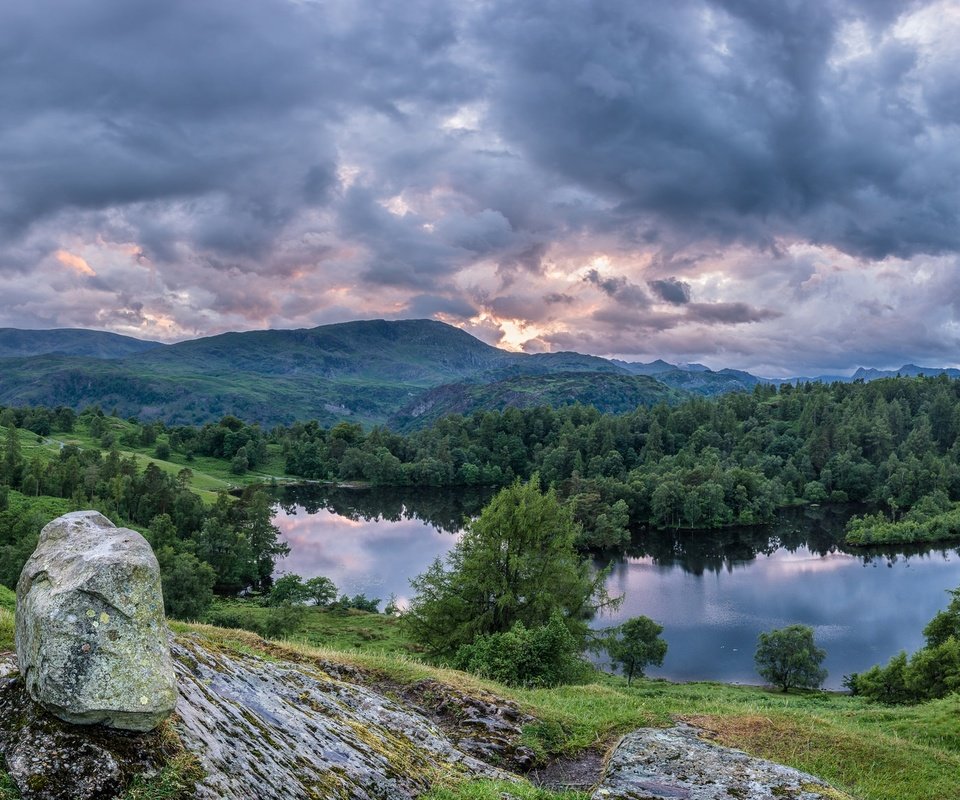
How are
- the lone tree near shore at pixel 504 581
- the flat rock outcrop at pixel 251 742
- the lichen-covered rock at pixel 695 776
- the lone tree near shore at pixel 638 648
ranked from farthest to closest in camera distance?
1. the lone tree near shore at pixel 638 648
2. the lone tree near shore at pixel 504 581
3. the lichen-covered rock at pixel 695 776
4. the flat rock outcrop at pixel 251 742

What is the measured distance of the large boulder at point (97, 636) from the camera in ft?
22.6

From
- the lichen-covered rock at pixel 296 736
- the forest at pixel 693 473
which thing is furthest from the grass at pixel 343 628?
the forest at pixel 693 473

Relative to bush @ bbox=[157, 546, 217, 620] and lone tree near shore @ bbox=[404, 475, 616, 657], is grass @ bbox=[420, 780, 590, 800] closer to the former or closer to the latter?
lone tree near shore @ bbox=[404, 475, 616, 657]

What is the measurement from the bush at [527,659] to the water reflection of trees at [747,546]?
8362 centimetres

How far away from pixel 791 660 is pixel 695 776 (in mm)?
53059

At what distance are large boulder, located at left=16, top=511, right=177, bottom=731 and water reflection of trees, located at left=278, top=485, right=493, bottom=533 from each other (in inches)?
4978

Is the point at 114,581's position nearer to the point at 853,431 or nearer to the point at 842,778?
the point at 842,778

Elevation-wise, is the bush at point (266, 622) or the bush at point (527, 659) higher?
the bush at point (527, 659)

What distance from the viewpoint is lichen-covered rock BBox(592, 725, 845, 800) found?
10039 millimetres

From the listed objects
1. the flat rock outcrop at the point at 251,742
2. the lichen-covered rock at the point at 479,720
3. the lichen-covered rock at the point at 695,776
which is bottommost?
the lichen-covered rock at the point at 479,720

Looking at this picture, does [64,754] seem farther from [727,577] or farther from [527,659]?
[727,577]

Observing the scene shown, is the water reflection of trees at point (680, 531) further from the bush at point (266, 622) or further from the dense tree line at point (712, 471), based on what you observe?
the bush at point (266, 622)

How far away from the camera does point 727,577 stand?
319ft

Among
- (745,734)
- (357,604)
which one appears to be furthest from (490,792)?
(357,604)
